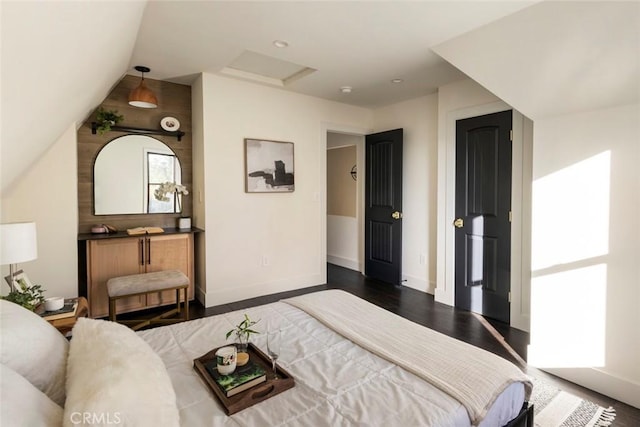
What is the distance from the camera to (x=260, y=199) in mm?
3980

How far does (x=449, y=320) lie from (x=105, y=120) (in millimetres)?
4062

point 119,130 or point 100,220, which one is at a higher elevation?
point 119,130

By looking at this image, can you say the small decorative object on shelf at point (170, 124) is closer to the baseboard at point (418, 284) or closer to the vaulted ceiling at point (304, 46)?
the vaulted ceiling at point (304, 46)

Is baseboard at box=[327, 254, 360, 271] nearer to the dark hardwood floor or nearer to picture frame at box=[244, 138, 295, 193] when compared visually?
the dark hardwood floor

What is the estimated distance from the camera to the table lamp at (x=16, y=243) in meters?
1.79

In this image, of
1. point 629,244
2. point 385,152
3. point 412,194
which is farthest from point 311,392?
point 385,152

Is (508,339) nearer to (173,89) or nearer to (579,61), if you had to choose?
(579,61)

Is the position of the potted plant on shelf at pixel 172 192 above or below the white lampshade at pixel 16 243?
above

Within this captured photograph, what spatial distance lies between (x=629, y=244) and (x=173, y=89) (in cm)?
436

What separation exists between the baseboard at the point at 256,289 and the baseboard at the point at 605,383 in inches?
110

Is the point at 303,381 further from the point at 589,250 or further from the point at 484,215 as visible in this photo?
the point at 484,215

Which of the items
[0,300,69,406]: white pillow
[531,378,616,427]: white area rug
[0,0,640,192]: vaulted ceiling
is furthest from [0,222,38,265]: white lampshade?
[531,378,616,427]: white area rug

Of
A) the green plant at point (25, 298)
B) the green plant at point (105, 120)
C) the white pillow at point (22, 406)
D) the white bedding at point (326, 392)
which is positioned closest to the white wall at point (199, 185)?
the green plant at point (105, 120)

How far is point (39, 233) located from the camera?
9.24 feet
